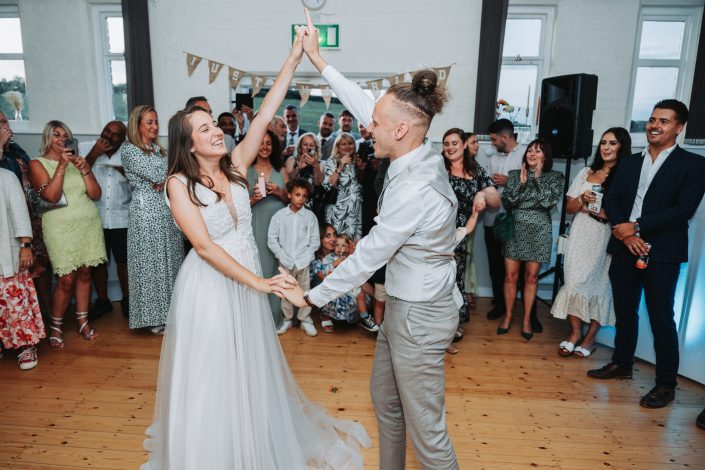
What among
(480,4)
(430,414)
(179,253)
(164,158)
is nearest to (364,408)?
(430,414)

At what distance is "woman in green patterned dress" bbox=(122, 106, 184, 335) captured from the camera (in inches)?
141

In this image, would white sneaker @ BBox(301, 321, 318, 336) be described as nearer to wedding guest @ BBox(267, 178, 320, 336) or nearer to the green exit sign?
wedding guest @ BBox(267, 178, 320, 336)

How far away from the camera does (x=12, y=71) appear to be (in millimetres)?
5531

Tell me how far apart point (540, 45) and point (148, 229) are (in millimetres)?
4542

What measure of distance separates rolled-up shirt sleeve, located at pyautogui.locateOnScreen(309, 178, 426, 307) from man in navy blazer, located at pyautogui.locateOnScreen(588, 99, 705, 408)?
6.76 ft

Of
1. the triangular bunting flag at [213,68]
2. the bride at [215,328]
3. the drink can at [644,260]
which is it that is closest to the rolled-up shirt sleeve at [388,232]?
the bride at [215,328]

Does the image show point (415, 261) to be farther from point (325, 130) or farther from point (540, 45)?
point (540, 45)

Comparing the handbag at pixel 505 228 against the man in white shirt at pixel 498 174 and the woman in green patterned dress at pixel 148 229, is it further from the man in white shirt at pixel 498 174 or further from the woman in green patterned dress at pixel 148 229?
the woman in green patterned dress at pixel 148 229

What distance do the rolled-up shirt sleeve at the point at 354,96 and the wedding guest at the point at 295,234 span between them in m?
1.75

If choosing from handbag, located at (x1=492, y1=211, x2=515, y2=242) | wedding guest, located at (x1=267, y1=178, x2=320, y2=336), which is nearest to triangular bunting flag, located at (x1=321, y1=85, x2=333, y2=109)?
wedding guest, located at (x1=267, y1=178, x2=320, y2=336)

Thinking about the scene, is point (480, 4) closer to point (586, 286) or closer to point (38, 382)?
Result: point (586, 286)

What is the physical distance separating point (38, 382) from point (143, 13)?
3.87 meters

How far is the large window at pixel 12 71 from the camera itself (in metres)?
5.49

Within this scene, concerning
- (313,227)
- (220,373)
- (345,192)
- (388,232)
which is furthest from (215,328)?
(345,192)
